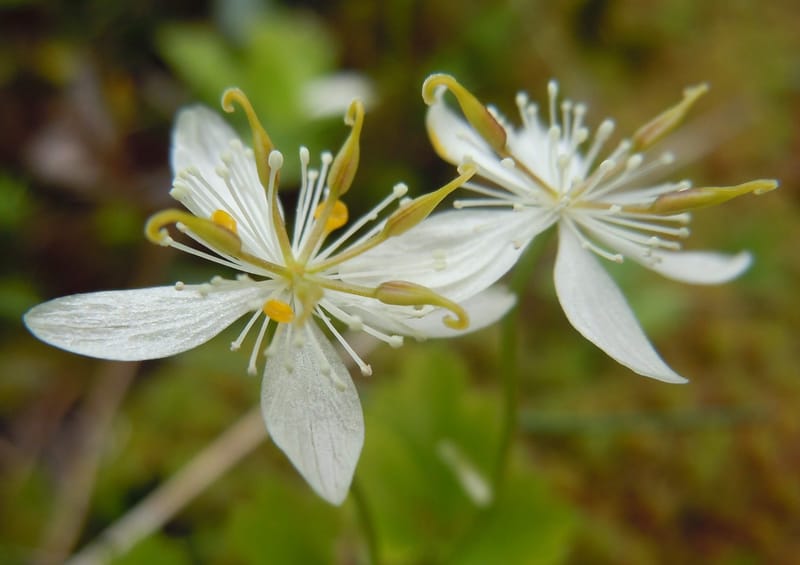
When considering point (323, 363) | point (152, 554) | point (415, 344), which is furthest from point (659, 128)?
point (152, 554)

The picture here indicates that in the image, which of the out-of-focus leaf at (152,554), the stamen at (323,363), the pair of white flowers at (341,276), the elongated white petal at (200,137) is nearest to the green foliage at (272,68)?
the elongated white petal at (200,137)

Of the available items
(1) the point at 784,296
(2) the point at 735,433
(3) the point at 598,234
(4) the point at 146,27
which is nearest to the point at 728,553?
(2) the point at 735,433

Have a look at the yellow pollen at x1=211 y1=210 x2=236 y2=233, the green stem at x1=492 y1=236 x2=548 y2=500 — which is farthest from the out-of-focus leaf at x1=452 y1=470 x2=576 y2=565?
the yellow pollen at x1=211 y1=210 x2=236 y2=233

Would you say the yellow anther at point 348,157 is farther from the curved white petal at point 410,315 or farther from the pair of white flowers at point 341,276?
the curved white petal at point 410,315

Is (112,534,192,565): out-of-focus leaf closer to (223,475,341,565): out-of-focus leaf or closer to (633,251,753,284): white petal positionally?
(223,475,341,565): out-of-focus leaf

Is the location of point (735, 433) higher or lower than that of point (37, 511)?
lower

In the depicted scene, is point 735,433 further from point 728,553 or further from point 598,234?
point 598,234

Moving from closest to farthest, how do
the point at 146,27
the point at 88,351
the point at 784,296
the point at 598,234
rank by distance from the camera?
the point at 88,351 → the point at 598,234 → the point at 784,296 → the point at 146,27
